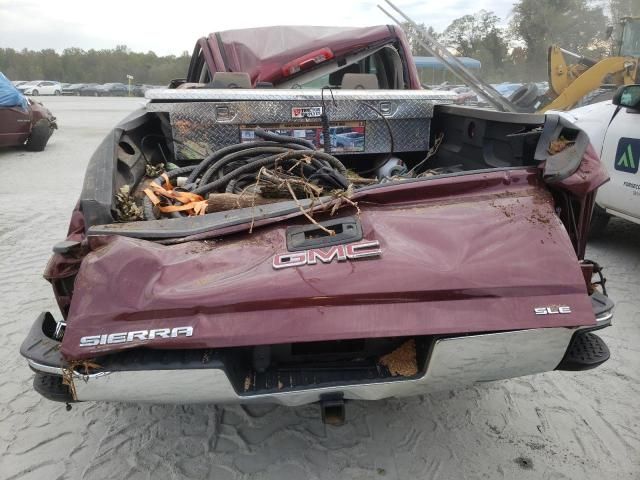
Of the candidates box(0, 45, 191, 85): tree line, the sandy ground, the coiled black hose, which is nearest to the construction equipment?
the sandy ground

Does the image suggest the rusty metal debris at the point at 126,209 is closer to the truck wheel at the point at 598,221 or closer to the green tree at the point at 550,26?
the truck wheel at the point at 598,221

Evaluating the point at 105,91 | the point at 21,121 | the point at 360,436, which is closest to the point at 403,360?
the point at 360,436

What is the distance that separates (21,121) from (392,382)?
12027 mm

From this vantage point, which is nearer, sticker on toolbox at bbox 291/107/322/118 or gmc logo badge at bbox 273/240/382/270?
gmc logo badge at bbox 273/240/382/270

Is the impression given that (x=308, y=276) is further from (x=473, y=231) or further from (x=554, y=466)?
(x=554, y=466)

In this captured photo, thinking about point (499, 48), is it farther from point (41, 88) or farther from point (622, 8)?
point (41, 88)

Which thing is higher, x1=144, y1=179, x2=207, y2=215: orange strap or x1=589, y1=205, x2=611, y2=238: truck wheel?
x1=144, y1=179, x2=207, y2=215: orange strap

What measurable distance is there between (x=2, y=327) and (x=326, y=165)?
2577 millimetres

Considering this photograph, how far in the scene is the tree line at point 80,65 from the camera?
233 ft

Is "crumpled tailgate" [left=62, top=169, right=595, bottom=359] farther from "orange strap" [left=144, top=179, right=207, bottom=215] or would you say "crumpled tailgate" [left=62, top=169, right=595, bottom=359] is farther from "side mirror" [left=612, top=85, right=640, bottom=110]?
"side mirror" [left=612, top=85, right=640, bottom=110]

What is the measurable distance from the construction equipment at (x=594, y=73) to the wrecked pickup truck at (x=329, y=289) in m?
10.2

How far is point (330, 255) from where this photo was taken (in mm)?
1864

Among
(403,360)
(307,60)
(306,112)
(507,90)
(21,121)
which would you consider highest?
(307,60)

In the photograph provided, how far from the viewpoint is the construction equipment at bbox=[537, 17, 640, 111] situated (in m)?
11.4
